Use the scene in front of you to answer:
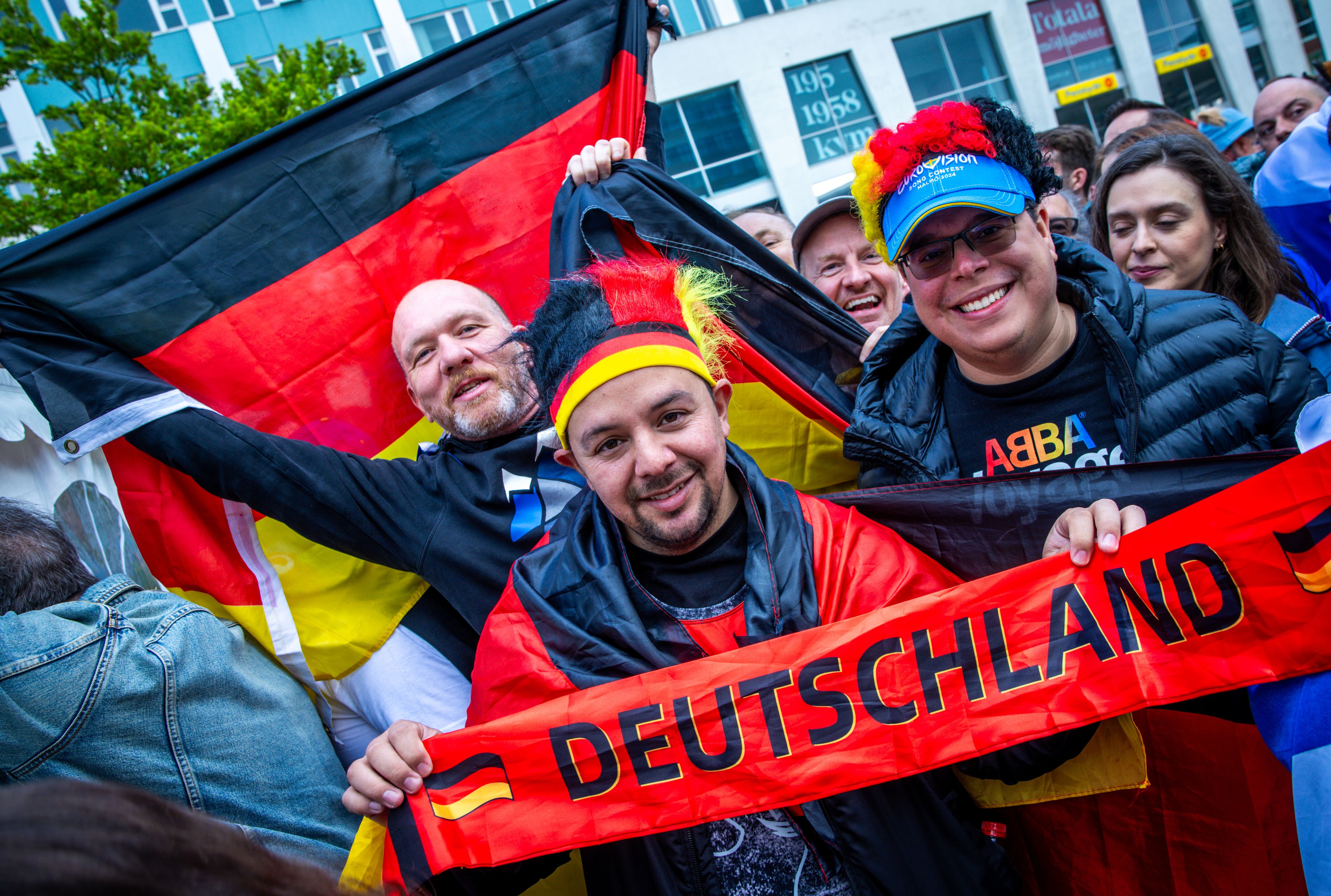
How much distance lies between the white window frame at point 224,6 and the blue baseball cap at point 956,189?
2087cm

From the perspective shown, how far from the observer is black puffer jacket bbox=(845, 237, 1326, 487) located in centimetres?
190

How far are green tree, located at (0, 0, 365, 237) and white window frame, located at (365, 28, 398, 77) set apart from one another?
9.51 metres

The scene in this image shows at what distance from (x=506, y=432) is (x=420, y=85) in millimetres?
1373

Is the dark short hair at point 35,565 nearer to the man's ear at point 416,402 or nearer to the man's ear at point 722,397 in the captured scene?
the man's ear at point 416,402

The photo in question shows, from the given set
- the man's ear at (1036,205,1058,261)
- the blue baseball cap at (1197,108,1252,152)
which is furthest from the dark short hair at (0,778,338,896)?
the blue baseball cap at (1197,108,1252,152)

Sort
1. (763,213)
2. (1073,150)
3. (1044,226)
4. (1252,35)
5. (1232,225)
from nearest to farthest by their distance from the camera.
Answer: (1044,226), (1232,225), (763,213), (1073,150), (1252,35)

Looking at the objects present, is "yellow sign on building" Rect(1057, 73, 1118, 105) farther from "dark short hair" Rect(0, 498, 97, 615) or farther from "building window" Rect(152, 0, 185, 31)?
"dark short hair" Rect(0, 498, 97, 615)

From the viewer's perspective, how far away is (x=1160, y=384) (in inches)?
77.7

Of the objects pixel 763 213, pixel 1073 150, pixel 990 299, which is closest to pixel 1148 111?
pixel 1073 150

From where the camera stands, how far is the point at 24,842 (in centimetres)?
63

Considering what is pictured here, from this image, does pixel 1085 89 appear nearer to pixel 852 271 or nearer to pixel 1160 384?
pixel 852 271

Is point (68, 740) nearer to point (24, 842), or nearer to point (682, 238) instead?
point (24, 842)

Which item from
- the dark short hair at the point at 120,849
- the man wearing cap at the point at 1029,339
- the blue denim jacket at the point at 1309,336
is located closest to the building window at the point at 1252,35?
the blue denim jacket at the point at 1309,336

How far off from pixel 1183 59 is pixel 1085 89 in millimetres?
3393
